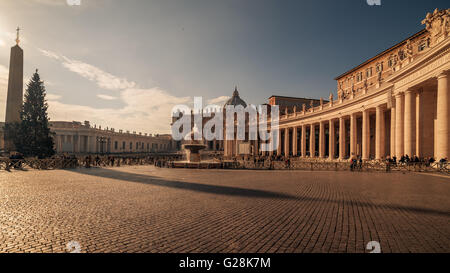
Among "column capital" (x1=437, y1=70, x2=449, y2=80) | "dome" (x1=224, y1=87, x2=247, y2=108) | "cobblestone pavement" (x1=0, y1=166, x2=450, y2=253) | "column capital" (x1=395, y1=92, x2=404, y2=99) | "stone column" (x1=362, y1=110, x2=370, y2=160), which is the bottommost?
"cobblestone pavement" (x1=0, y1=166, x2=450, y2=253)

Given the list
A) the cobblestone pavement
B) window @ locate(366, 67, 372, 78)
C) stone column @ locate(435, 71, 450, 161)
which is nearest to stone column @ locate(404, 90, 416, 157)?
stone column @ locate(435, 71, 450, 161)

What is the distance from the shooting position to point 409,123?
73.2ft

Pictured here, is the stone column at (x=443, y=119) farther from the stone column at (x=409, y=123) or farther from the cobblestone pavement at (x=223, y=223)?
the cobblestone pavement at (x=223, y=223)

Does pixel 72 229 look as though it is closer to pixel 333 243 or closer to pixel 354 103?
pixel 333 243

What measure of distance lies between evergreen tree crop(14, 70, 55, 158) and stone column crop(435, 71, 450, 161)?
46.5 m

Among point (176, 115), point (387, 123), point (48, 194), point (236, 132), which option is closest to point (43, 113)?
point (48, 194)

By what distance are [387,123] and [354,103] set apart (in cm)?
797

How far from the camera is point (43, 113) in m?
35.2

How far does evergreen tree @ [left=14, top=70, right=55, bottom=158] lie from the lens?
31.9m

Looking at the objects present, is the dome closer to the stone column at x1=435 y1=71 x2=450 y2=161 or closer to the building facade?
the building facade

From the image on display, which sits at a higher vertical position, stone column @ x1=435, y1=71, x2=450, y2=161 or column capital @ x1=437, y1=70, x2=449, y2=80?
column capital @ x1=437, y1=70, x2=449, y2=80

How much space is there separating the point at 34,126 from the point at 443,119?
4940 cm

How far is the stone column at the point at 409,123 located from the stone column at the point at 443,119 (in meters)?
3.57
